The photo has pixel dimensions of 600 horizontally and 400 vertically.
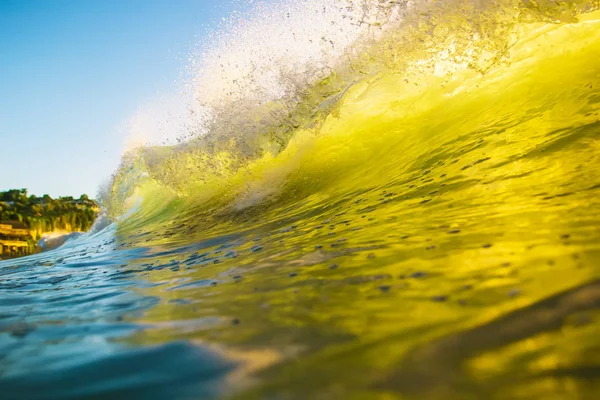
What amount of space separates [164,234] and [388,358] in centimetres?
624

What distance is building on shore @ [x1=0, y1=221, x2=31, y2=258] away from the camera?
67.4 feet

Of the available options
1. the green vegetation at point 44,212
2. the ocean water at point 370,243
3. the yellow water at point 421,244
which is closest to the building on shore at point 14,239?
the green vegetation at point 44,212

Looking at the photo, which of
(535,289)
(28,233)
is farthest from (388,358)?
(28,233)

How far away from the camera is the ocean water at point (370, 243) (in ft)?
4.42

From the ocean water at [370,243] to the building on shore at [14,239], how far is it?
14334 mm

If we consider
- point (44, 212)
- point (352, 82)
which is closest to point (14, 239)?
point (44, 212)

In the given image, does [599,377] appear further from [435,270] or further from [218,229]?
[218,229]

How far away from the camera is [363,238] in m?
3.25

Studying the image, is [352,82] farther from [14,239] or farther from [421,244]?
[14,239]

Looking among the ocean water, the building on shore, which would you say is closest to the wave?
the ocean water

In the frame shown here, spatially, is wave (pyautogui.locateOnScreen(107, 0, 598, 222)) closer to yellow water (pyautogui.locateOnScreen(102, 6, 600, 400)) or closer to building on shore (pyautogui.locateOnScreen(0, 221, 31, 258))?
yellow water (pyautogui.locateOnScreen(102, 6, 600, 400))

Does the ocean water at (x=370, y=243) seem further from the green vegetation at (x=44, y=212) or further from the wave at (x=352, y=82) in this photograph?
the green vegetation at (x=44, y=212)

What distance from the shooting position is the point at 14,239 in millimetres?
21500

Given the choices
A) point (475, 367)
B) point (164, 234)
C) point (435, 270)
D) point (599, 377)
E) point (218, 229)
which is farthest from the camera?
point (164, 234)
